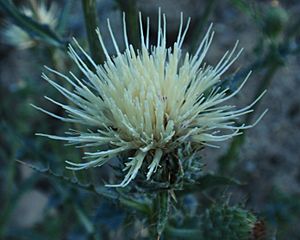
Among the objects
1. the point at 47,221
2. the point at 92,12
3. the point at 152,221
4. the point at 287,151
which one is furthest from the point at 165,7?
the point at 152,221

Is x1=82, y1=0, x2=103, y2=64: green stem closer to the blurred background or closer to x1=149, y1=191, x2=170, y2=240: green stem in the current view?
the blurred background

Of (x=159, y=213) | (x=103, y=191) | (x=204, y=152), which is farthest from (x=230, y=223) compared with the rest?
(x=204, y=152)

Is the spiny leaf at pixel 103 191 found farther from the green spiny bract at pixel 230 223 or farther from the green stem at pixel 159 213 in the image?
the green spiny bract at pixel 230 223

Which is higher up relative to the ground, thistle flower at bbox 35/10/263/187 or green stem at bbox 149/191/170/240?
thistle flower at bbox 35/10/263/187

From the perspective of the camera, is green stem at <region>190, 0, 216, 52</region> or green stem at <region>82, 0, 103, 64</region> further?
green stem at <region>190, 0, 216, 52</region>

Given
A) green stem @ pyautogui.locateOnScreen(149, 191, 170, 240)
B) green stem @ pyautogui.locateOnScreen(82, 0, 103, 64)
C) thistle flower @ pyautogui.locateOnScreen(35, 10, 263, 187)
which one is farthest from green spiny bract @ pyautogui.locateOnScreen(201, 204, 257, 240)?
green stem @ pyautogui.locateOnScreen(82, 0, 103, 64)

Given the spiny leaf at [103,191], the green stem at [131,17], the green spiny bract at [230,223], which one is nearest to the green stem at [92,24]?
the green stem at [131,17]
